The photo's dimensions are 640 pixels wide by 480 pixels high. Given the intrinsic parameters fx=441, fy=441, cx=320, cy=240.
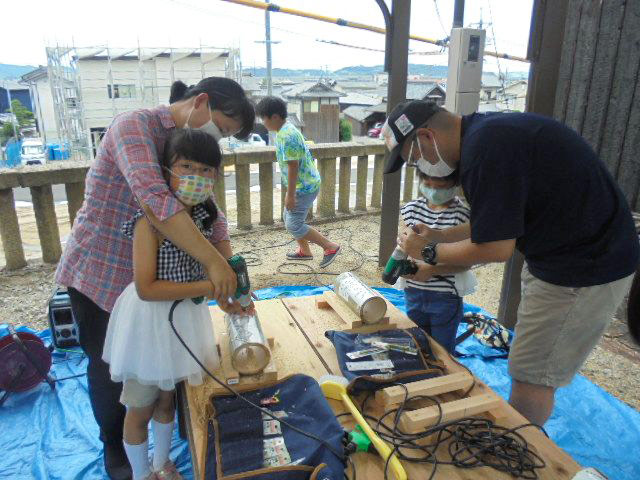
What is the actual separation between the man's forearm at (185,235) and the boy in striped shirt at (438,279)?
40.3 inches

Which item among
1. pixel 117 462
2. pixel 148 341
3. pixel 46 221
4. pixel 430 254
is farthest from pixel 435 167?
pixel 46 221

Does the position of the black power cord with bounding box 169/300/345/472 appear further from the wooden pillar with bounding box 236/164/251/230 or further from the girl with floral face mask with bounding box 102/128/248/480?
the wooden pillar with bounding box 236/164/251/230

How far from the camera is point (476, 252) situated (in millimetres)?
1594

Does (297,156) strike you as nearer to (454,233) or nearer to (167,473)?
(454,233)

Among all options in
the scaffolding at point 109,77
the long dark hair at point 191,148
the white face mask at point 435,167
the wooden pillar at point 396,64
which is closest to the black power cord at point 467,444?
the white face mask at point 435,167

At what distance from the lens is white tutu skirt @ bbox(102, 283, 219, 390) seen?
157 centimetres

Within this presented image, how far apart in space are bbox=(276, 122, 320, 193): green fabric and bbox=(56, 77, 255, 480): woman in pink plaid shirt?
7.48 ft

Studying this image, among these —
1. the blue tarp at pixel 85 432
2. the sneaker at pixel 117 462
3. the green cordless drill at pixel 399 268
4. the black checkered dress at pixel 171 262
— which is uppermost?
the black checkered dress at pixel 171 262

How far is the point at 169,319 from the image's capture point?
1574 mm

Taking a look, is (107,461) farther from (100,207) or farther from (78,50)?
(78,50)

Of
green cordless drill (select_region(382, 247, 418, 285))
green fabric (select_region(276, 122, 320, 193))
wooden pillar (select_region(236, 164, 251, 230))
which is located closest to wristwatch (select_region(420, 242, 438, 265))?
green cordless drill (select_region(382, 247, 418, 285))

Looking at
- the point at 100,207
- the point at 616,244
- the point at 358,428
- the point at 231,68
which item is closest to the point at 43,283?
the point at 100,207

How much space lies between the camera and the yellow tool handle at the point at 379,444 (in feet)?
4.17

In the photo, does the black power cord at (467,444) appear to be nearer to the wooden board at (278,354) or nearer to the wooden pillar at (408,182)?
the wooden board at (278,354)
